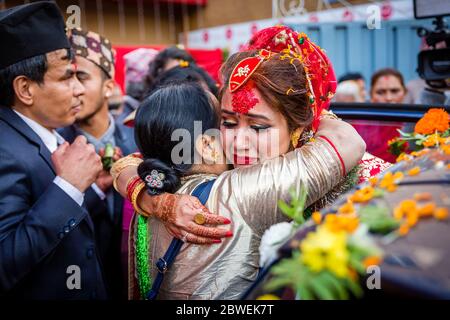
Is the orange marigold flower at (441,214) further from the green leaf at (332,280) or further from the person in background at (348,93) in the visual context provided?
the person in background at (348,93)

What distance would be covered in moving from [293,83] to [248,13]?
1059 cm

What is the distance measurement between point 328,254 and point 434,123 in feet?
3.52

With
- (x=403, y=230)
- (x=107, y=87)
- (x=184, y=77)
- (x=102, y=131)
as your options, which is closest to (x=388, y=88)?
(x=184, y=77)

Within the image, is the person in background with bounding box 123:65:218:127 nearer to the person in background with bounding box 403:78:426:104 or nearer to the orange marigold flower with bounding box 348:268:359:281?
the orange marigold flower with bounding box 348:268:359:281

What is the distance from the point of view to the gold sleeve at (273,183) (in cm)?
125

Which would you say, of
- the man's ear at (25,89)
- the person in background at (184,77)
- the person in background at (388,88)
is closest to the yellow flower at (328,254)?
the man's ear at (25,89)

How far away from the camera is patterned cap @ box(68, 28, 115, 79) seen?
273 centimetres

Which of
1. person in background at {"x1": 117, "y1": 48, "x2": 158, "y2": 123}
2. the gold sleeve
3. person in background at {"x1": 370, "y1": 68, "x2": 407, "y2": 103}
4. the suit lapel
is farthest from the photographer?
person in background at {"x1": 370, "y1": 68, "x2": 407, "y2": 103}

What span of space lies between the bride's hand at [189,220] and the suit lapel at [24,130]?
2.05 ft

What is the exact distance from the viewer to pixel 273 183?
1.25 metres

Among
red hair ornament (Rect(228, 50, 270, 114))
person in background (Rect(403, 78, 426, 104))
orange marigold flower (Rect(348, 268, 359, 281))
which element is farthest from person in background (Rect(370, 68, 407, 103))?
orange marigold flower (Rect(348, 268, 359, 281))

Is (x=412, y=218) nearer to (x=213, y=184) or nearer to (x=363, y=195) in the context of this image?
(x=363, y=195)
